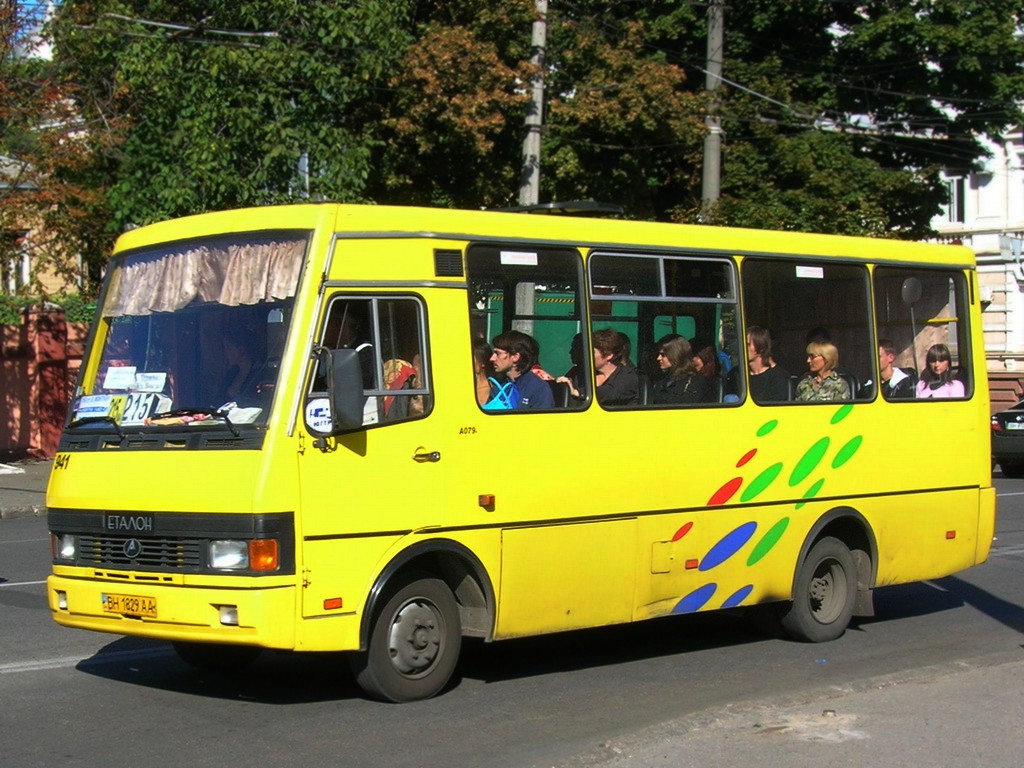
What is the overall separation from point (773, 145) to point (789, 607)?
63.4 ft

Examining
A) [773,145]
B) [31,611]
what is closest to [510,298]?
[31,611]

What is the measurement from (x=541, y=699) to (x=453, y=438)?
1.55 m

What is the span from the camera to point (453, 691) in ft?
28.0

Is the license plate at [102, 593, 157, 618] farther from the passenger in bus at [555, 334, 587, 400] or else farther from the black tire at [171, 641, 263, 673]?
the passenger in bus at [555, 334, 587, 400]

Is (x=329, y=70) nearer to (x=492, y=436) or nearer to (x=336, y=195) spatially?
(x=336, y=195)

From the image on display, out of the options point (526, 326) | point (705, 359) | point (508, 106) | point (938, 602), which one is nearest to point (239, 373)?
point (526, 326)

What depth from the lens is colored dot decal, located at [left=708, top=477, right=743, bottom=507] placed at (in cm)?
970

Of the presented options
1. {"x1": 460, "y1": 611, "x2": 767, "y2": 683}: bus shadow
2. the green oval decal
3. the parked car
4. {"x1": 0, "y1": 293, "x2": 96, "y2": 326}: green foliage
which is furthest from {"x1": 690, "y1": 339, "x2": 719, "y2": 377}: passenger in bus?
{"x1": 0, "y1": 293, "x2": 96, "y2": 326}: green foliage

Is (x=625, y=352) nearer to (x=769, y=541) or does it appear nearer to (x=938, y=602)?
(x=769, y=541)

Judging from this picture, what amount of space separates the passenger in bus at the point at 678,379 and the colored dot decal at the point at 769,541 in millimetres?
1064

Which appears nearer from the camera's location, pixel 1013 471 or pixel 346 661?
pixel 346 661

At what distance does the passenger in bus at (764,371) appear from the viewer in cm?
1014

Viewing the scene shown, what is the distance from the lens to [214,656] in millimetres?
8961

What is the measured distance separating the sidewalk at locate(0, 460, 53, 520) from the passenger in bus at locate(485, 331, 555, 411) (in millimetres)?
12565
